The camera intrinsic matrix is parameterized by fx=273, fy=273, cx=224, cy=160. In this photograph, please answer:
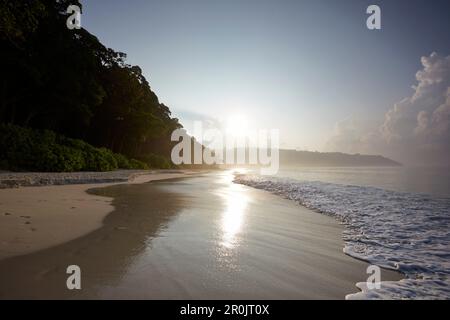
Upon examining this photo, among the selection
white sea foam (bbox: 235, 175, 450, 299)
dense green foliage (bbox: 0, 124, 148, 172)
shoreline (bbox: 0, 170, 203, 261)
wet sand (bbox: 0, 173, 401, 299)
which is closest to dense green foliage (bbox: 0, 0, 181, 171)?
dense green foliage (bbox: 0, 124, 148, 172)

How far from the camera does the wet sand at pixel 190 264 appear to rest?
9.59 feet

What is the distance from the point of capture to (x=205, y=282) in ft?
10.4

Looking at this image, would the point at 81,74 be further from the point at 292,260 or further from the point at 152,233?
the point at 292,260

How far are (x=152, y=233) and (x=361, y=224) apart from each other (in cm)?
568

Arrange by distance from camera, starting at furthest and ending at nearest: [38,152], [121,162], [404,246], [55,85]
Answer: [121,162] < [55,85] < [38,152] < [404,246]

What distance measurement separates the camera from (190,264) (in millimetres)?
3738

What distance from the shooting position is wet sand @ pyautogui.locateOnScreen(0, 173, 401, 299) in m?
2.92

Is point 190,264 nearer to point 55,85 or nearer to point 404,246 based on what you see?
point 404,246

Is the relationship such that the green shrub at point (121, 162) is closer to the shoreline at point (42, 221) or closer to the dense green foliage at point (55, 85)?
the dense green foliage at point (55, 85)

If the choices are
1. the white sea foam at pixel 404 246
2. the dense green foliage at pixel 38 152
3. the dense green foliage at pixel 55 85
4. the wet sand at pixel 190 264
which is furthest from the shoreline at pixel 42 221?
the dense green foliage at pixel 38 152

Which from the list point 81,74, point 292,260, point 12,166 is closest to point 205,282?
point 292,260

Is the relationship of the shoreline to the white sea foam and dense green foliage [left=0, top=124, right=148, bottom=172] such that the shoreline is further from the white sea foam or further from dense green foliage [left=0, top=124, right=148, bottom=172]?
dense green foliage [left=0, top=124, right=148, bottom=172]

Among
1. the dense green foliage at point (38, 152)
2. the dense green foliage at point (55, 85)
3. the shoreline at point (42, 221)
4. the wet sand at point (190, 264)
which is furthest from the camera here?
the dense green foliage at point (55, 85)

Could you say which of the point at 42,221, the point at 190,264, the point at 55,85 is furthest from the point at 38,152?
the point at 190,264
